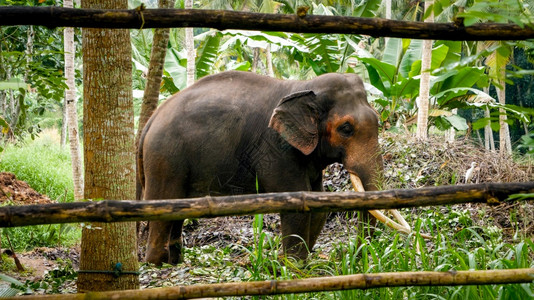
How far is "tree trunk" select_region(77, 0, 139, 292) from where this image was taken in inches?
144

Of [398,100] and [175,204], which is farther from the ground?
[398,100]

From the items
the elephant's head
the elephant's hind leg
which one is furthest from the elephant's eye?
the elephant's hind leg

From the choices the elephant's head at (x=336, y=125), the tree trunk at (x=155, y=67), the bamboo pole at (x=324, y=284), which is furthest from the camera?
the tree trunk at (x=155, y=67)

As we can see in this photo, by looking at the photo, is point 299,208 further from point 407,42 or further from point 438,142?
point 407,42

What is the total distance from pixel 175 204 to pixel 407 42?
32.3 ft

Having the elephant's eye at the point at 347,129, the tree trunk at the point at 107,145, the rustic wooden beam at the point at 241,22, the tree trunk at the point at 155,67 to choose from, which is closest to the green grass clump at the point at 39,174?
the tree trunk at the point at 155,67

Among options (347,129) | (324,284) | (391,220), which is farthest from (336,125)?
(324,284)

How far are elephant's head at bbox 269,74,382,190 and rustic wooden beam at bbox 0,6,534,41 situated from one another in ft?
9.43

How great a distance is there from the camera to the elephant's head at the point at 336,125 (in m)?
5.64

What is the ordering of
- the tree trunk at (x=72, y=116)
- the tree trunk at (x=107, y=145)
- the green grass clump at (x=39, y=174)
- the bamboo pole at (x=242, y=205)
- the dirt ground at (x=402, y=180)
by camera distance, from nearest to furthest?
the bamboo pole at (x=242, y=205) → the tree trunk at (x=107, y=145) → the dirt ground at (x=402, y=180) → the tree trunk at (x=72, y=116) → the green grass clump at (x=39, y=174)

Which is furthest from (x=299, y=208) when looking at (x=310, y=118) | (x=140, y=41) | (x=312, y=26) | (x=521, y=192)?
(x=140, y=41)

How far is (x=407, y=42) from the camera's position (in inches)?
457

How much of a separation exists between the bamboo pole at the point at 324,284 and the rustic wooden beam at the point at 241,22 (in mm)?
1203

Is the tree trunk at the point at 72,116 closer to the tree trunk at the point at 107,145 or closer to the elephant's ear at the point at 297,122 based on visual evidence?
the elephant's ear at the point at 297,122
